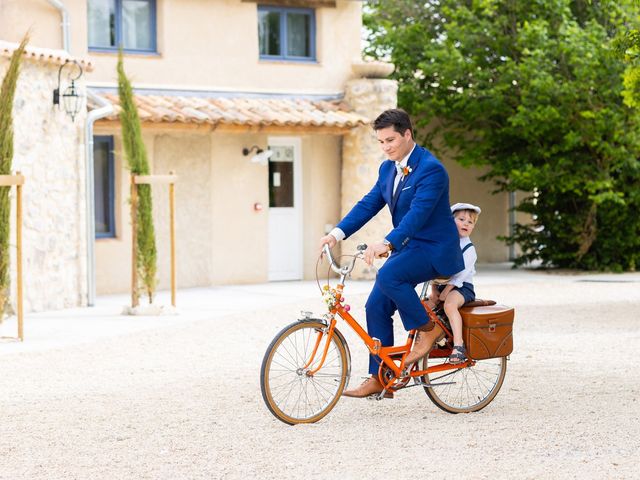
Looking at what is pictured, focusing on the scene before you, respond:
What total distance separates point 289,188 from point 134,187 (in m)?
4.90

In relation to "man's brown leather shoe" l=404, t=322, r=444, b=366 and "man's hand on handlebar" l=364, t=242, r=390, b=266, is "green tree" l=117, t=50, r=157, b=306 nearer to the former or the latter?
"man's brown leather shoe" l=404, t=322, r=444, b=366

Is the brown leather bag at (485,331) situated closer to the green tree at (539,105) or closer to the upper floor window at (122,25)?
the upper floor window at (122,25)

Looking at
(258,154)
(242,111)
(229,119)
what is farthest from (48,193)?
(258,154)

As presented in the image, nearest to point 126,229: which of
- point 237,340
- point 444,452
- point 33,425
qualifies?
point 237,340

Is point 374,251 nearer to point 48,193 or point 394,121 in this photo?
point 394,121

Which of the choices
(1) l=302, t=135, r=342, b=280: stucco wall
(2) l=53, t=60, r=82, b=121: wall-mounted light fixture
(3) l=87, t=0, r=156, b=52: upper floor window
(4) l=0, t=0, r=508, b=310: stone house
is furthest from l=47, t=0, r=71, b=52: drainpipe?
(1) l=302, t=135, r=342, b=280: stucco wall

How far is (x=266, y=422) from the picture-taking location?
6.77 meters

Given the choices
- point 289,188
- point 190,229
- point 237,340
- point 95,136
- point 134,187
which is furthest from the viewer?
point 289,188

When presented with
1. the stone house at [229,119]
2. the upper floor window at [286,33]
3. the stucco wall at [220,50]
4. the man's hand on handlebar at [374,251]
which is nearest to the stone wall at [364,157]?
the stone house at [229,119]

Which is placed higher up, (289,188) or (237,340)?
(289,188)

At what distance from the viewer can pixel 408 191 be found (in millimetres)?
6672

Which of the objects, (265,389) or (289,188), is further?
(289,188)

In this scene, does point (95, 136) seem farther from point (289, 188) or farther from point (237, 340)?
point (237, 340)

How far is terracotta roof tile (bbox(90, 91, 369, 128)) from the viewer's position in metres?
15.5
